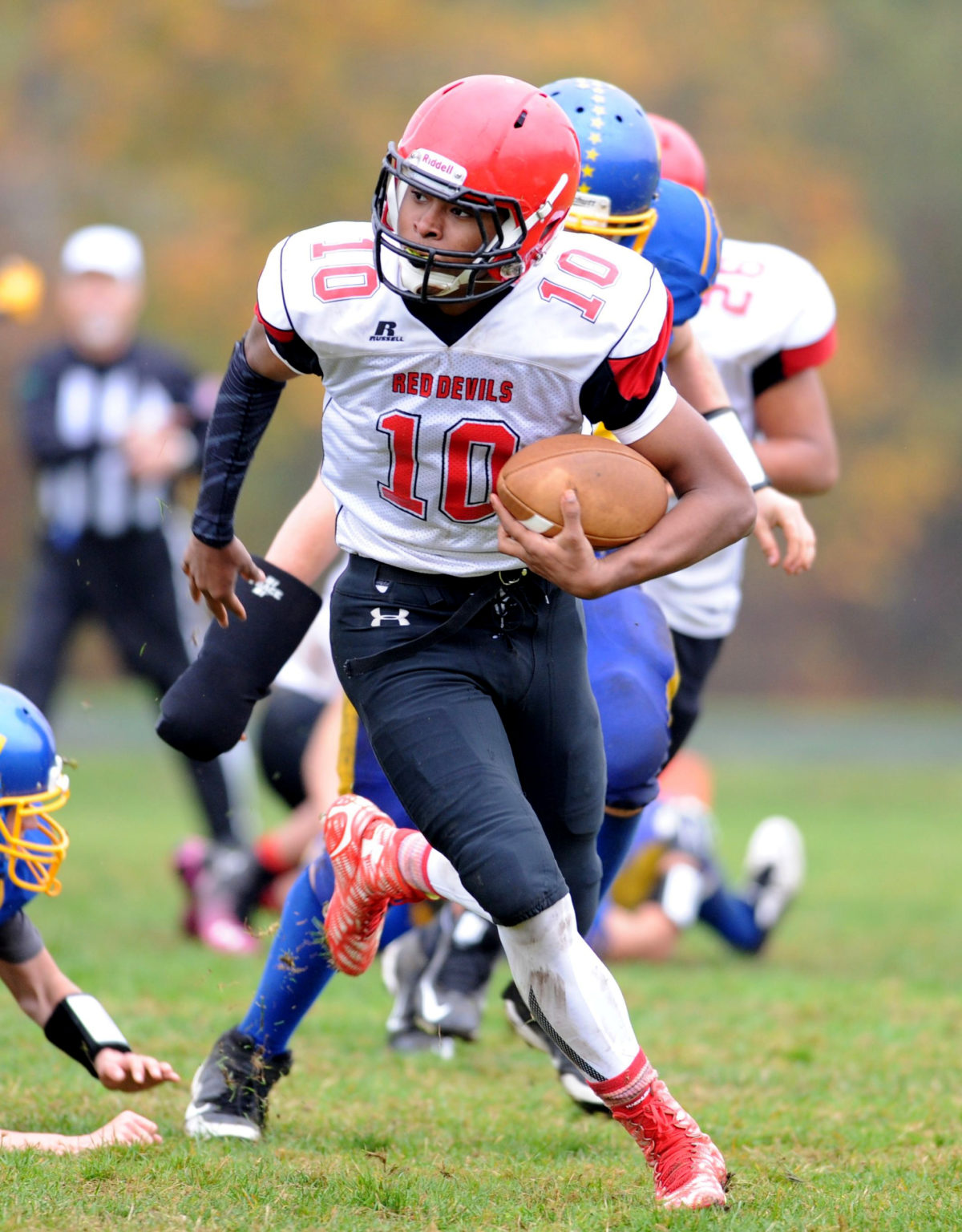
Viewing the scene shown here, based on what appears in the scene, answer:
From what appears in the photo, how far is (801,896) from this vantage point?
8148 millimetres

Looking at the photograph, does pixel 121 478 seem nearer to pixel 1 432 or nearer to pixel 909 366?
pixel 1 432

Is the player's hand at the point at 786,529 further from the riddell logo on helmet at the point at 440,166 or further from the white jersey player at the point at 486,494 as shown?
the riddell logo on helmet at the point at 440,166

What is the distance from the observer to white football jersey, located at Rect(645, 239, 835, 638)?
4203 mm

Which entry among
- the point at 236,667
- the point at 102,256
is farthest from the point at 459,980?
the point at 102,256

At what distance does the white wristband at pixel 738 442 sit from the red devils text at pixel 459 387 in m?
0.84

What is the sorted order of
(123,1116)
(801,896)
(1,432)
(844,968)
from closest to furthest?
(123,1116) → (844,968) → (801,896) → (1,432)

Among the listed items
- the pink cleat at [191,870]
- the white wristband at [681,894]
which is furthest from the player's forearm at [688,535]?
the pink cleat at [191,870]

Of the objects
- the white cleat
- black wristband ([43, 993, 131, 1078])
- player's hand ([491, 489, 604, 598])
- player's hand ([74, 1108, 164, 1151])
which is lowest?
the white cleat

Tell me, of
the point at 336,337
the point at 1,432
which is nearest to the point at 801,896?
the point at 336,337

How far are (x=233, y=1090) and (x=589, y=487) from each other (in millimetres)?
1441

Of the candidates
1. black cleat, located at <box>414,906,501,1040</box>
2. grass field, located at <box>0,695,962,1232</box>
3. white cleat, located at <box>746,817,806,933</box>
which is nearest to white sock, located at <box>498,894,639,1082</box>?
grass field, located at <box>0,695,962,1232</box>

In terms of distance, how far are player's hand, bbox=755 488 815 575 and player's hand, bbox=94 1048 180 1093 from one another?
1613 mm

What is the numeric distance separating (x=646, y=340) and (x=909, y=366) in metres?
21.2

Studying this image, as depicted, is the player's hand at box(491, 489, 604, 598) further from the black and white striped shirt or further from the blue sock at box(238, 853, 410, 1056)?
the black and white striped shirt
